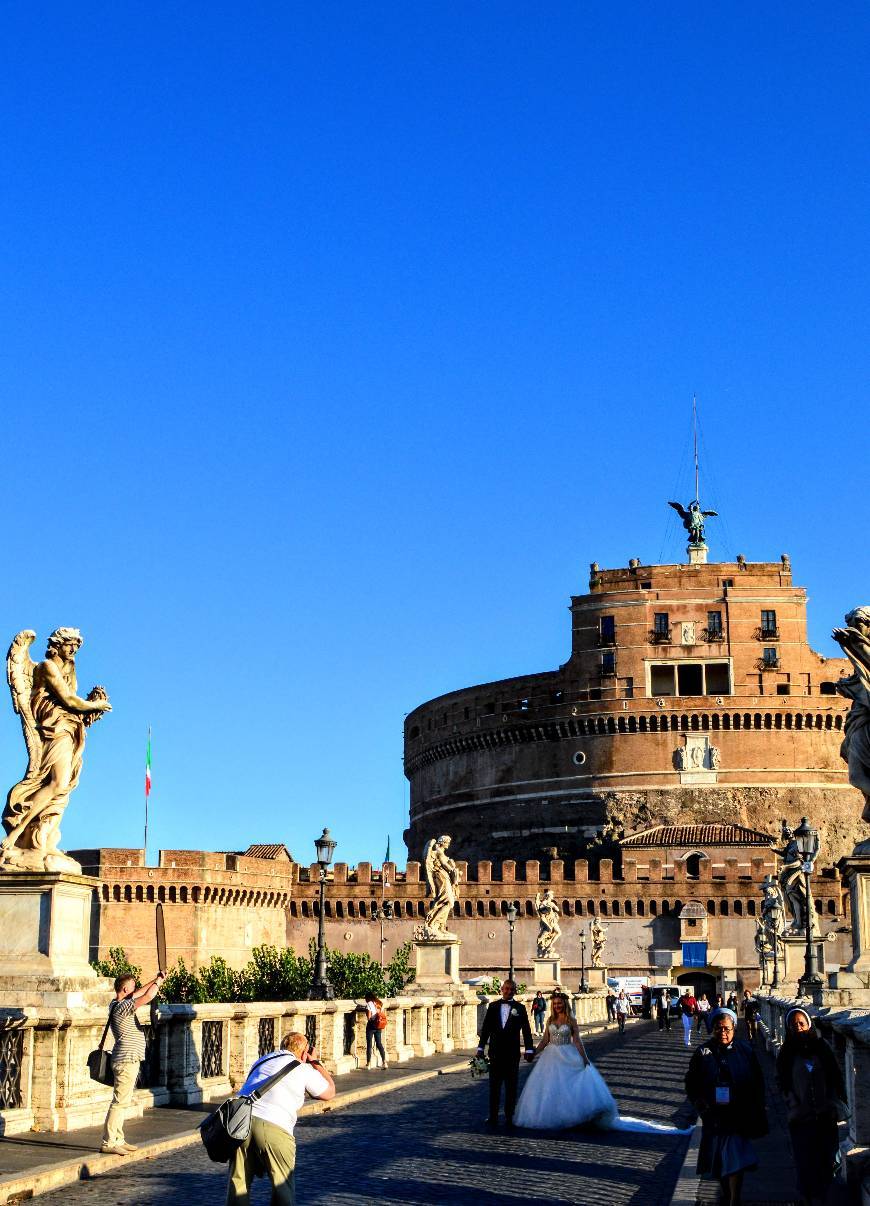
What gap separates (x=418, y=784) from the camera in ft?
309

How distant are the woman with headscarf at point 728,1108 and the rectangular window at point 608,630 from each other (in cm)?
7290

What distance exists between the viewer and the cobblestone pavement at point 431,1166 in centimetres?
994

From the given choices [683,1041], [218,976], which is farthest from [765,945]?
[218,976]

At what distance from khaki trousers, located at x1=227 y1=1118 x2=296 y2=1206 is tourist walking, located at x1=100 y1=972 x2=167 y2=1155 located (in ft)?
10.4

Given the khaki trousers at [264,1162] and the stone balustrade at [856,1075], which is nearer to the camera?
the khaki trousers at [264,1162]

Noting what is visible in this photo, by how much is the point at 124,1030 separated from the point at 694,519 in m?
82.1

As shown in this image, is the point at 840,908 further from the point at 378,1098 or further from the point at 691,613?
Answer: the point at 378,1098

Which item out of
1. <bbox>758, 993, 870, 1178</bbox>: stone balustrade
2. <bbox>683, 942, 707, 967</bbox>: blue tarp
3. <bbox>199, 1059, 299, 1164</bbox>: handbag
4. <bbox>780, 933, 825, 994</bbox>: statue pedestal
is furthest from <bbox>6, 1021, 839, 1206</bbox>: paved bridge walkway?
<bbox>683, 942, 707, 967</bbox>: blue tarp

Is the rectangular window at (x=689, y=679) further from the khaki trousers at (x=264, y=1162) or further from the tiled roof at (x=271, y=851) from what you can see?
the khaki trousers at (x=264, y=1162)

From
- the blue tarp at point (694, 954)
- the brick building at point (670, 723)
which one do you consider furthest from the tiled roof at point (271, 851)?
the blue tarp at point (694, 954)

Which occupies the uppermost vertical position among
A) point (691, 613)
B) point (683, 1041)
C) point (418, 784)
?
point (691, 613)

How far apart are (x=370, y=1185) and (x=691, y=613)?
72332mm

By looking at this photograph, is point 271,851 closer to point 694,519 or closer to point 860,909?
point 694,519

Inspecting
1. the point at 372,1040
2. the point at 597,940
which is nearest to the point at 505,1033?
the point at 372,1040
